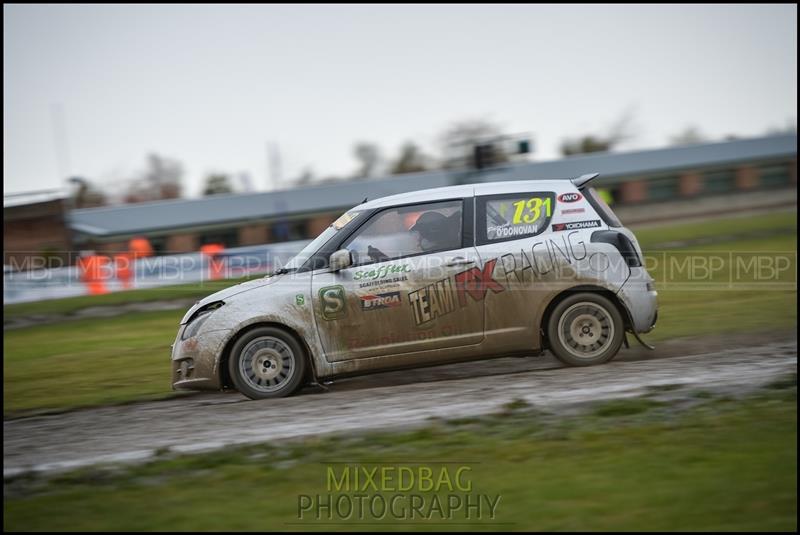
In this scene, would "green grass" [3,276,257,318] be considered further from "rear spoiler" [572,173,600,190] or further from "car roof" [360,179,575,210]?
"rear spoiler" [572,173,600,190]

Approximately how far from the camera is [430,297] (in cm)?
735

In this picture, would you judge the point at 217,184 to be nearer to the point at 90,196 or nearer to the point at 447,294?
the point at 90,196

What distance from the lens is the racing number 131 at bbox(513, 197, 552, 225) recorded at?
7.61 meters

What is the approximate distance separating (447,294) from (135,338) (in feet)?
26.0

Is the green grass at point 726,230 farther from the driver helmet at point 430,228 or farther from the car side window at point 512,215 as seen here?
the driver helmet at point 430,228

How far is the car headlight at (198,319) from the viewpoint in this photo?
738 centimetres

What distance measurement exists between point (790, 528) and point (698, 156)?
187ft

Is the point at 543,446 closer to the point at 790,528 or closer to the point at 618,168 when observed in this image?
the point at 790,528

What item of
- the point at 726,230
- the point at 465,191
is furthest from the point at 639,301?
the point at 726,230

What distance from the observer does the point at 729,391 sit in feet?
20.8

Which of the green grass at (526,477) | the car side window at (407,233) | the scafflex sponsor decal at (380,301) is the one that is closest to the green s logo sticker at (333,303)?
the scafflex sponsor decal at (380,301)

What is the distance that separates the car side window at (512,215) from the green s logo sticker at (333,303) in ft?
4.58

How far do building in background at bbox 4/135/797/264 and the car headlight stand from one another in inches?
896

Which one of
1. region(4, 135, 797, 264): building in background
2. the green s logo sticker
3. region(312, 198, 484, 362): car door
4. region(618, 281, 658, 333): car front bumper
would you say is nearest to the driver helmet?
region(312, 198, 484, 362): car door
